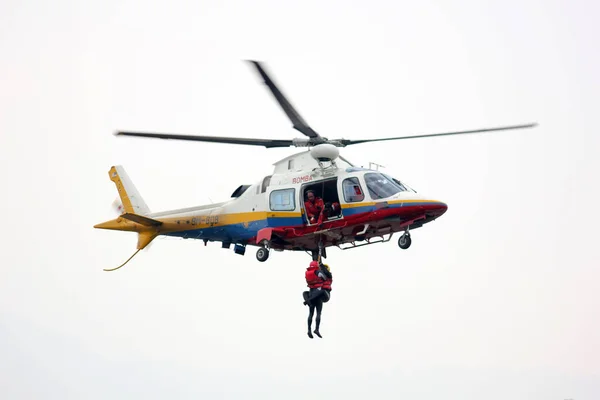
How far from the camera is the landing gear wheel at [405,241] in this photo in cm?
2510

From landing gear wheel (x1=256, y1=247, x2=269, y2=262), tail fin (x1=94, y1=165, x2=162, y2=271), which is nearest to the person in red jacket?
landing gear wheel (x1=256, y1=247, x2=269, y2=262)

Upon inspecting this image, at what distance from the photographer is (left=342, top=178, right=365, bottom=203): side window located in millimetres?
25750

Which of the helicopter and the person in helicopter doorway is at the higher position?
the helicopter

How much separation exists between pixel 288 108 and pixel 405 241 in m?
4.62

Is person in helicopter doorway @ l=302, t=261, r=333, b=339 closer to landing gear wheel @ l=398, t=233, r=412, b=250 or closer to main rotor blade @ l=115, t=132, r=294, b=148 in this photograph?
landing gear wheel @ l=398, t=233, r=412, b=250

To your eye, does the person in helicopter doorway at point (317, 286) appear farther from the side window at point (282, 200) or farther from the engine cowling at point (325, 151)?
the engine cowling at point (325, 151)

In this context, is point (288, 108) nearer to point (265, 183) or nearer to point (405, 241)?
point (265, 183)

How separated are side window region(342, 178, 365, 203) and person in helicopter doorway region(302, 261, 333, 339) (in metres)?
1.99

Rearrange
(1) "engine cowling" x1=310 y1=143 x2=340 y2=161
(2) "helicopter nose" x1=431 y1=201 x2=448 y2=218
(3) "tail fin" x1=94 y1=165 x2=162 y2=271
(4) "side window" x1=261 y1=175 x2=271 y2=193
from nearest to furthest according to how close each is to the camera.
A: 1. (2) "helicopter nose" x1=431 y1=201 x2=448 y2=218
2. (1) "engine cowling" x1=310 y1=143 x2=340 y2=161
3. (4) "side window" x1=261 y1=175 x2=271 y2=193
4. (3) "tail fin" x1=94 y1=165 x2=162 y2=271

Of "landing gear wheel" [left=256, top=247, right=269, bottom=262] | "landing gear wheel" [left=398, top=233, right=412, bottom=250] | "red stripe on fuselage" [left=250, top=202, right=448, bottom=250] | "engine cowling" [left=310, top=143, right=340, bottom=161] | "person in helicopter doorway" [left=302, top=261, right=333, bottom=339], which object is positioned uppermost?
"engine cowling" [left=310, top=143, right=340, bottom=161]

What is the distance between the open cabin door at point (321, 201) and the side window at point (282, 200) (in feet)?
1.06

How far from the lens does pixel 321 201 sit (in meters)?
26.4

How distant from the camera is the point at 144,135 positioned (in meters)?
25.8

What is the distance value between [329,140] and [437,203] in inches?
Answer: 159
